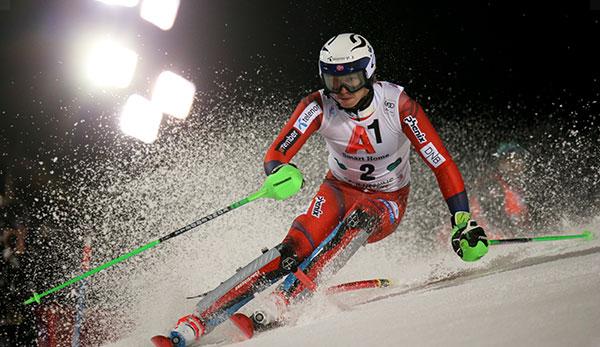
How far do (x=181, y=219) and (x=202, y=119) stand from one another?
2120mm

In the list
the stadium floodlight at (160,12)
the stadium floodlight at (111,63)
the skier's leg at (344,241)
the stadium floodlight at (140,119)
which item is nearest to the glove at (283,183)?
the skier's leg at (344,241)

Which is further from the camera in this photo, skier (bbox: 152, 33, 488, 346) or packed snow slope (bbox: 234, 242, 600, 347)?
skier (bbox: 152, 33, 488, 346)

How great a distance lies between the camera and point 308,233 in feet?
13.2

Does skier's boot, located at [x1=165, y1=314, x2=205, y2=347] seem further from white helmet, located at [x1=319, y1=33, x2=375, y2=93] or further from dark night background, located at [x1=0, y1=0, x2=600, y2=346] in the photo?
dark night background, located at [x1=0, y1=0, x2=600, y2=346]

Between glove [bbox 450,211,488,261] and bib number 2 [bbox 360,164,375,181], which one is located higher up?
bib number 2 [bbox 360,164,375,181]

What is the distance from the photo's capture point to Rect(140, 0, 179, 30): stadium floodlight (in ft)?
29.1

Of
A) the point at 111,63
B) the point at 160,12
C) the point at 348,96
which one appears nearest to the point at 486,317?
the point at 348,96

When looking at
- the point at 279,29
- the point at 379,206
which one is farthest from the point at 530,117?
the point at 379,206

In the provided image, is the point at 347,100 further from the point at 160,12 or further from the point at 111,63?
the point at 160,12

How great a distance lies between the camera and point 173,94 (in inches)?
357

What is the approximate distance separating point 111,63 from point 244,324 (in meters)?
6.14

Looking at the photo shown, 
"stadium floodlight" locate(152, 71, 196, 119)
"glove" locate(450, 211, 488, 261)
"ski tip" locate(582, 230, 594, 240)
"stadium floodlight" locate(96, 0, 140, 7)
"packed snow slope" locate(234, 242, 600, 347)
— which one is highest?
"stadium floodlight" locate(96, 0, 140, 7)

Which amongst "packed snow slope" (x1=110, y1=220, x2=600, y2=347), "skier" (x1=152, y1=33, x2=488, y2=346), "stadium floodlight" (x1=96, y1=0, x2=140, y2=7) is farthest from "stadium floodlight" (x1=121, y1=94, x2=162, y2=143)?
"packed snow slope" (x1=110, y1=220, x2=600, y2=347)

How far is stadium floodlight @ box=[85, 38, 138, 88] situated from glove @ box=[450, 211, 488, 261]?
20.1 ft
